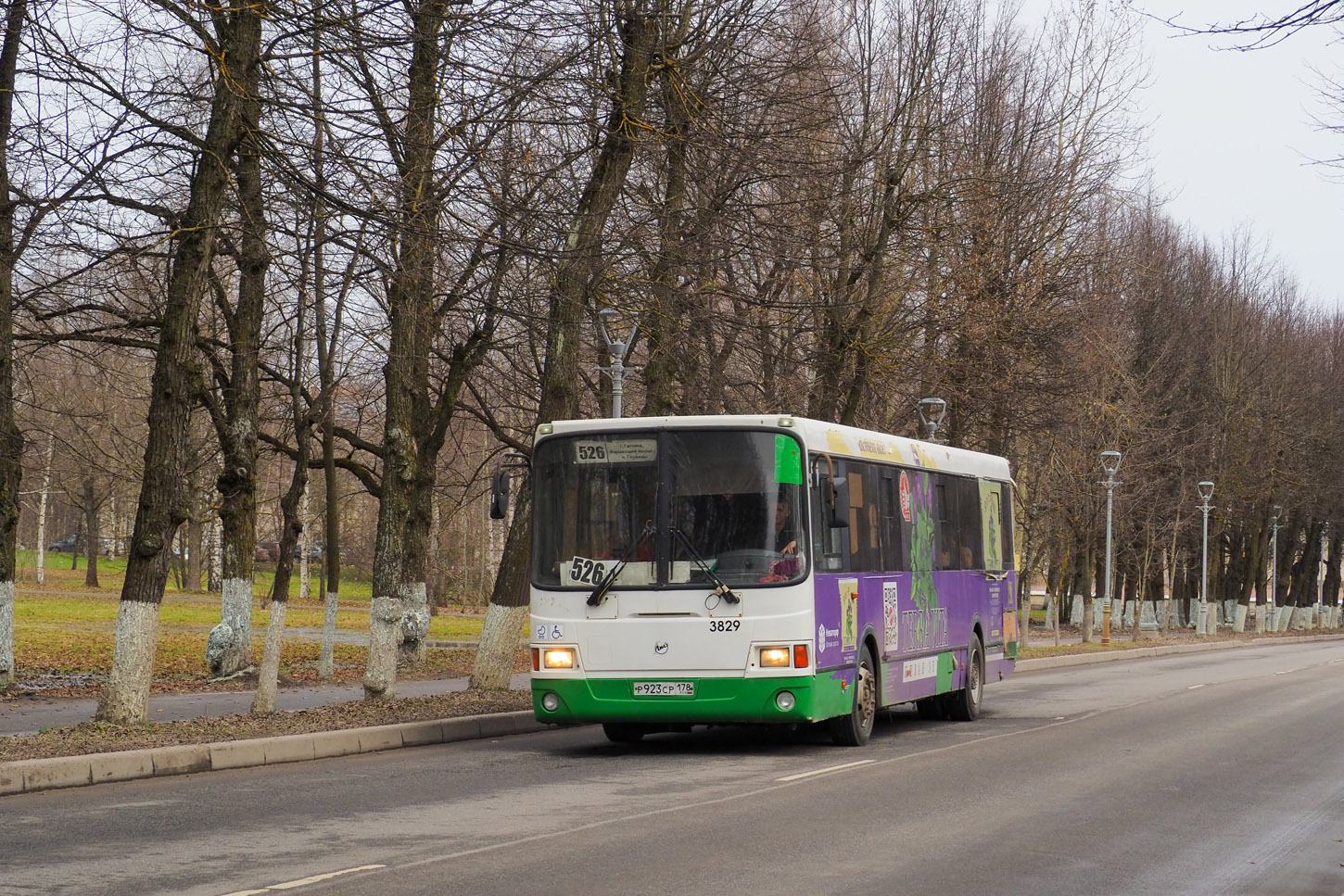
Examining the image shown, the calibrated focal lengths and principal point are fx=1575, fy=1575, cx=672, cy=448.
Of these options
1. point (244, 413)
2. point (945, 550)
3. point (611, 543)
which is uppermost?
point (244, 413)

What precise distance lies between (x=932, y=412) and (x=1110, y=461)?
13927mm

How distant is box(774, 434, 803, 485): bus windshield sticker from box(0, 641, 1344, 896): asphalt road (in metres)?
2.60

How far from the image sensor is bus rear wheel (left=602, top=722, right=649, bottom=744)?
16312 millimetres

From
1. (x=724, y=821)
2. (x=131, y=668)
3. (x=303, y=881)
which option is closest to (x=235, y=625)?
(x=131, y=668)

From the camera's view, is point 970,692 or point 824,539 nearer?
point 824,539

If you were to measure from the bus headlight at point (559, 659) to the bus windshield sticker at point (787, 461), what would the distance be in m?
2.54

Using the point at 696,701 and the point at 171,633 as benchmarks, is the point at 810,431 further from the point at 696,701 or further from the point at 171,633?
the point at 171,633

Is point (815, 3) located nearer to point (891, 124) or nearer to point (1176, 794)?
point (891, 124)

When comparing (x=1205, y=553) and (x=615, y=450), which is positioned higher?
(x=1205, y=553)

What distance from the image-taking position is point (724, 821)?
399 inches

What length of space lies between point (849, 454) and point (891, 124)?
14.5 m

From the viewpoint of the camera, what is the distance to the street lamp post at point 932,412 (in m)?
30.3

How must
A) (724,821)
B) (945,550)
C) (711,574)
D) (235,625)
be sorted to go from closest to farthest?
(724,821) → (711,574) → (945,550) → (235,625)

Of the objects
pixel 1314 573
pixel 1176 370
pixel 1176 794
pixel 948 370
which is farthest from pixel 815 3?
pixel 1314 573
